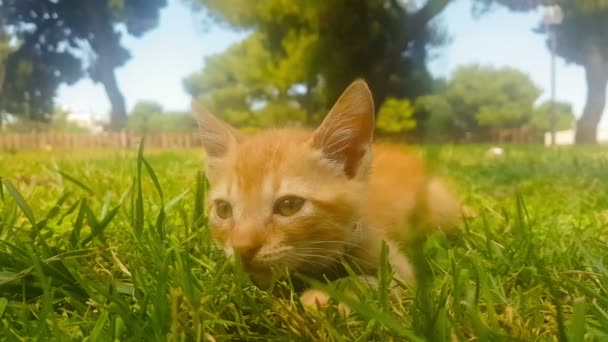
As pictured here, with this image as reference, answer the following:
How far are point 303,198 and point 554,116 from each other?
0.94m

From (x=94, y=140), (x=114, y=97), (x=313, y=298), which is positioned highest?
(x=114, y=97)

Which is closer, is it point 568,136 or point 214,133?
point 214,133

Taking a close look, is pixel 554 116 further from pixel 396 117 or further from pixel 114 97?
pixel 114 97

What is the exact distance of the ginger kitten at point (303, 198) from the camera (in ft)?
2.07

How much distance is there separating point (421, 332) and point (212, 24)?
104 centimetres

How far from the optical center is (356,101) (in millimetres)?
693

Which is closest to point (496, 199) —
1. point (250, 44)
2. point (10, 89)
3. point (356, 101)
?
point (250, 44)

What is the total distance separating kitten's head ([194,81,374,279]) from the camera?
24.6 inches

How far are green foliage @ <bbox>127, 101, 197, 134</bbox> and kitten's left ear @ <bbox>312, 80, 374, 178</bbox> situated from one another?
2.59 ft

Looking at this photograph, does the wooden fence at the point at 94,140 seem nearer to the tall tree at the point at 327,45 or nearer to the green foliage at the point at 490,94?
the tall tree at the point at 327,45

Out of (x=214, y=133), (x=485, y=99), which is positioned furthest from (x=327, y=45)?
(x=214, y=133)

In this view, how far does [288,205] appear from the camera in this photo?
0.67m

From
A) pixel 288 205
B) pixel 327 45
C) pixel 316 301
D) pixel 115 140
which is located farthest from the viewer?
pixel 115 140

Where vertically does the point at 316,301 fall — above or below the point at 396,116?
below
